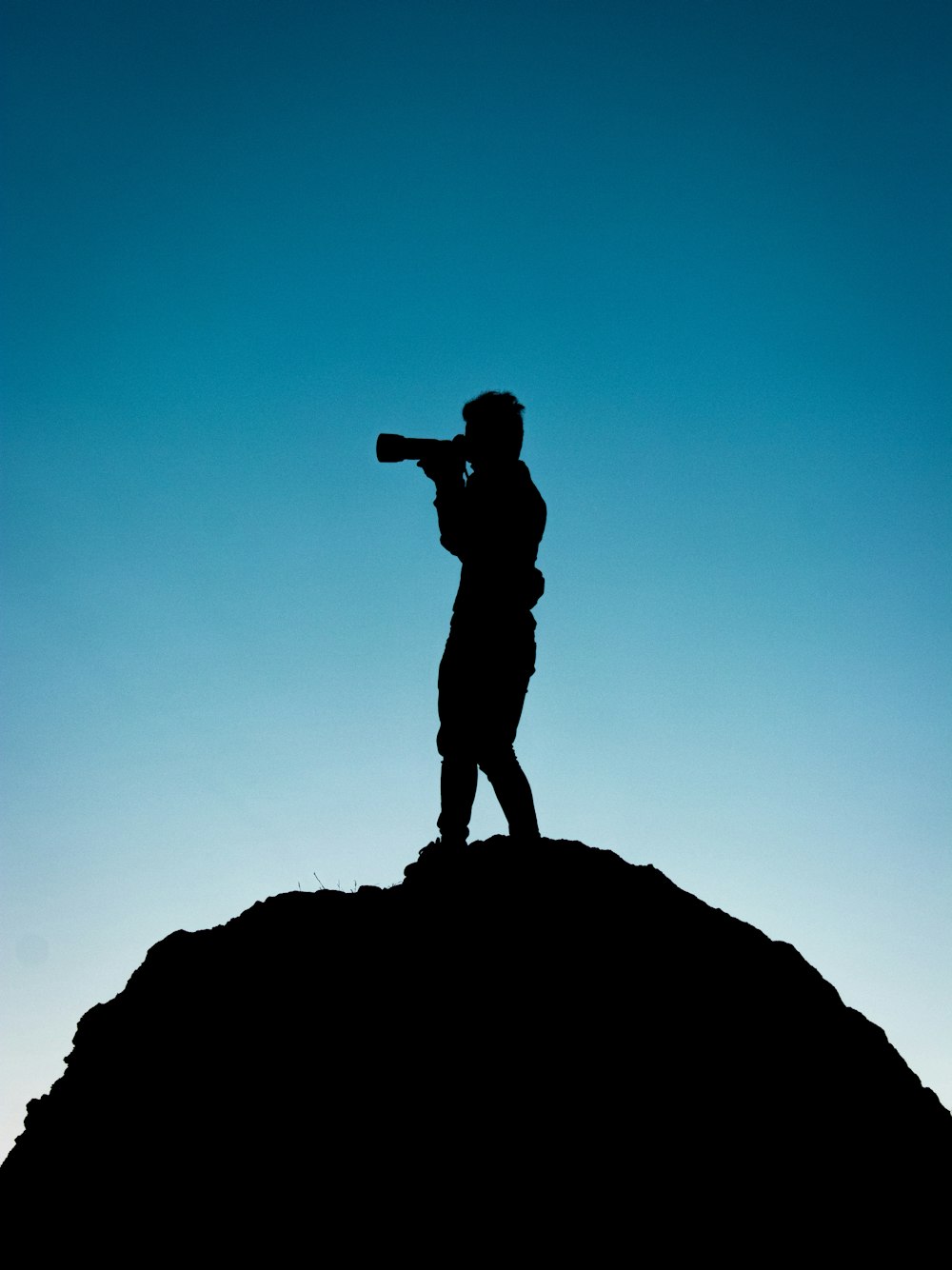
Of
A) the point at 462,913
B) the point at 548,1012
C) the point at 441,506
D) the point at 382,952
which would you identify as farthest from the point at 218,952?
the point at 441,506

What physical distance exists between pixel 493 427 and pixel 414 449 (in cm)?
55

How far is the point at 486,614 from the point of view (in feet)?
20.1

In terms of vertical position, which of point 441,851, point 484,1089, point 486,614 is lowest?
point 484,1089

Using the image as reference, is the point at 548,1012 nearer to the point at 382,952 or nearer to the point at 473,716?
the point at 382,952

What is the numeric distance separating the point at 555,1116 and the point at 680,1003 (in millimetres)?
1177

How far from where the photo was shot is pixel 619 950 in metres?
5.62

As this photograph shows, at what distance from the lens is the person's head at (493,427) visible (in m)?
6.13

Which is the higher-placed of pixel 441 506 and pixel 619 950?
pixel 441 506

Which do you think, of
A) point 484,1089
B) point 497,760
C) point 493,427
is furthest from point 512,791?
point 493,427

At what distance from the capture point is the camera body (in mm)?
6152

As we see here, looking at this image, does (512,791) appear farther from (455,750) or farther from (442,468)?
(442,468)

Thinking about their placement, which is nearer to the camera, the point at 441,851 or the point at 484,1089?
the point at 484,1089

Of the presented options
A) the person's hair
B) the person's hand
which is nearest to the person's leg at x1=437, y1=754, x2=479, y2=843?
the person's hand

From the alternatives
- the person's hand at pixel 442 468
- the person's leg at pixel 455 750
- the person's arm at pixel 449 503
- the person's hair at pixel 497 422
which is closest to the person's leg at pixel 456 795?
the person's leg at pixel 455 750
